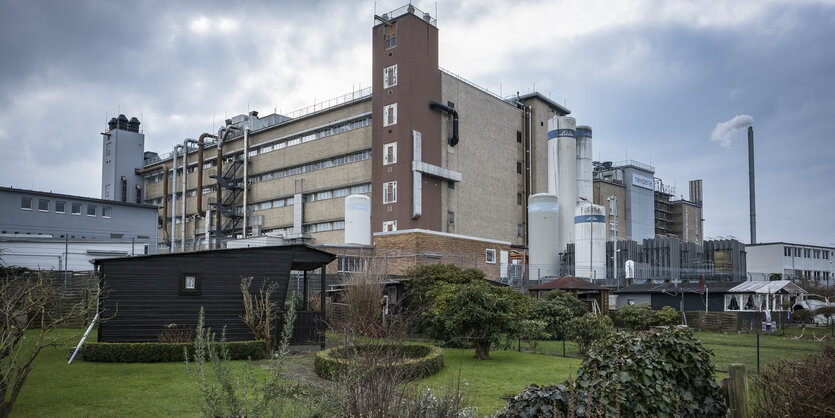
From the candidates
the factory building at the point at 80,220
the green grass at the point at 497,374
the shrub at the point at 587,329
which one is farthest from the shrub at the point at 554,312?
the factory building at the point at 80,220

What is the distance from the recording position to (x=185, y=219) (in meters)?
65.2

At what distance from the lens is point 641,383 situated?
25.0ft

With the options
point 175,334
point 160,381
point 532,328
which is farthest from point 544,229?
point 160,381

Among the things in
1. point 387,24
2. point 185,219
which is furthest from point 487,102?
point 185,219

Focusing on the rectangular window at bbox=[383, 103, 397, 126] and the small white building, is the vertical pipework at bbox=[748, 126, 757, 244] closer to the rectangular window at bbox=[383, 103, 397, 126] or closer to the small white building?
the small white building

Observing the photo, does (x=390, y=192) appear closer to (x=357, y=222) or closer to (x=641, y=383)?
(x=357, y=222)

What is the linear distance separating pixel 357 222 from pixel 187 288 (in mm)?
25788

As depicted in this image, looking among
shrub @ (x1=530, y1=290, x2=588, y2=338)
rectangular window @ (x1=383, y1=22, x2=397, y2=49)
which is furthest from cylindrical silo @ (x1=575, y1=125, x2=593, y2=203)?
shrub @ (x1=530, y1=290, x2=588, y2=338)

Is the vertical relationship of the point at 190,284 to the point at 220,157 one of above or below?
below

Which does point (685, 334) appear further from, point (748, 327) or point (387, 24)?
point (387, 24)

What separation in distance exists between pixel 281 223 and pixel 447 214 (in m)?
16.9

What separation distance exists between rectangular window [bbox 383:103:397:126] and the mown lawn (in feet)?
94.6

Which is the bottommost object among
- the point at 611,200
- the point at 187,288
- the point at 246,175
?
the point at 187,288

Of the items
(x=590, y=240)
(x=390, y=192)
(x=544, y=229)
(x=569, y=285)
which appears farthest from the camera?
(x=544, y=229)
